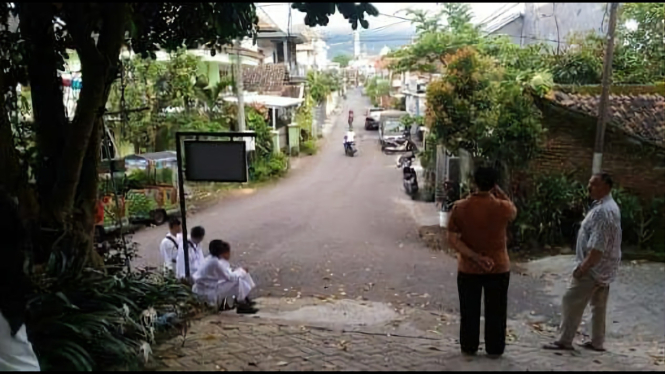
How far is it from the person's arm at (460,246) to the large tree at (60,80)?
123 cm

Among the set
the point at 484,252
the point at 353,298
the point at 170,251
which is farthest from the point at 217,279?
the point at 484,252

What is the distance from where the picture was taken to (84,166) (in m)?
4.73

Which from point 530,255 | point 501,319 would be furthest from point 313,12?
point 530,255

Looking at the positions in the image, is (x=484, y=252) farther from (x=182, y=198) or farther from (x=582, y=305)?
(x=182, y=198)

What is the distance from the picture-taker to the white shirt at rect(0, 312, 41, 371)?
2.86 m

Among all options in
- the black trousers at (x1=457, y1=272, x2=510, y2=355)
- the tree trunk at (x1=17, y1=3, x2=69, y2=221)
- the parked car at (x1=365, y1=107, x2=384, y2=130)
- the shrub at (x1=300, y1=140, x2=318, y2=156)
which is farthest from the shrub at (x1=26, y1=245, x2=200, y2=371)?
the parked car at (x1=365, y1=107, x2=384, y2=130)

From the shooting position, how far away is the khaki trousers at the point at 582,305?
413cm

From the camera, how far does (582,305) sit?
4160 millimetres

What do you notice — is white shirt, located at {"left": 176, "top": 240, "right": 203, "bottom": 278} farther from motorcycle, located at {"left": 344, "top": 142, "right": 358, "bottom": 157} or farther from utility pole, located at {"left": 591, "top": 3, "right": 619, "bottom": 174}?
motorcycle, located at {"left": 344, "top": 142, "right": 358, "bottom": 157}

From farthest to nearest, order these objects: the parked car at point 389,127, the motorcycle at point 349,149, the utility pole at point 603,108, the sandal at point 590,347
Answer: the parked car at point 389,127 → the motorcycle at point 349,149 → the utility pole at point 603,108 → the sandal at point 590,347

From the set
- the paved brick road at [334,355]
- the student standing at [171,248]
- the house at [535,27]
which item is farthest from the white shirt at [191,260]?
the house at [535,27]

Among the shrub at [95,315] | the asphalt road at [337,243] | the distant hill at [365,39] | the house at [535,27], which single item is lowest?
the asphalt road at [337,243]

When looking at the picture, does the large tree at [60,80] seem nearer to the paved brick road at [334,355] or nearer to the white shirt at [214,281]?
the paved brick road at [334,355]

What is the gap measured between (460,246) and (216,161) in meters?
2.59
